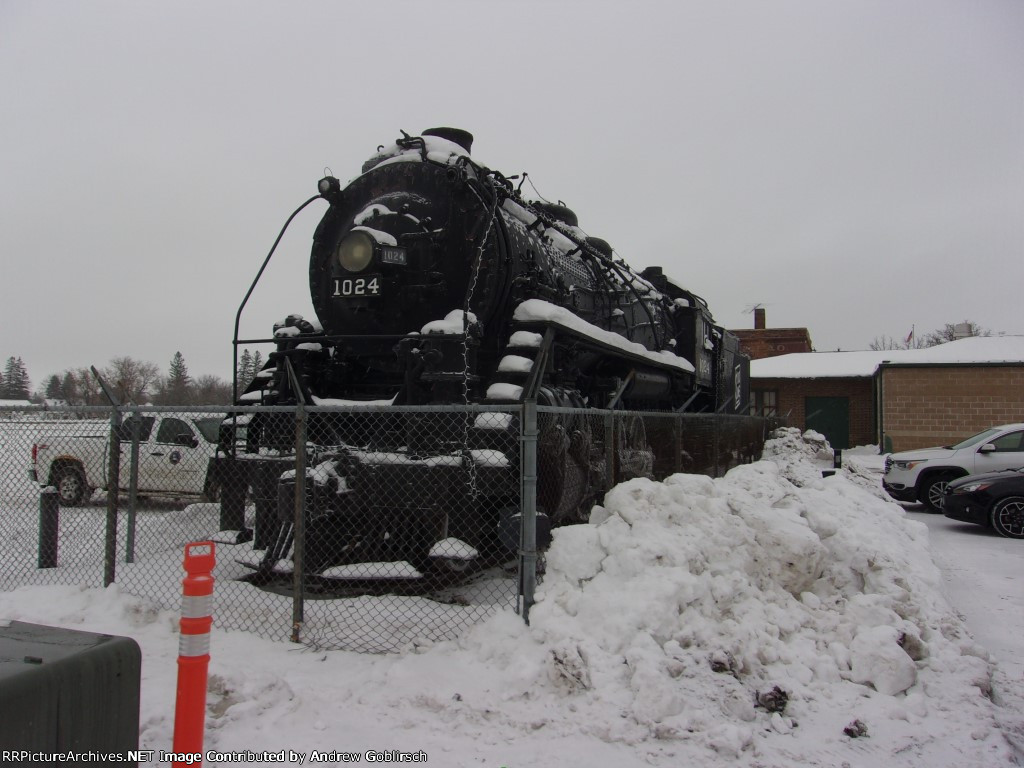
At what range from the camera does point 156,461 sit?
1030 centimetres

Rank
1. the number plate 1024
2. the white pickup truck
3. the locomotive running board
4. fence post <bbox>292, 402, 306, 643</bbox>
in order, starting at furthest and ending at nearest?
the white pickup truck
the number plate 1024
the locomotive running board
fence post <bbox>292, 402, 306, 643</bbox>

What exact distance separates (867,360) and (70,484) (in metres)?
26.0

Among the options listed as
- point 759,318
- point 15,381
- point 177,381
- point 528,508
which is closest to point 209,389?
point 177,381

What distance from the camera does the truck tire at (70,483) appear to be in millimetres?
10219

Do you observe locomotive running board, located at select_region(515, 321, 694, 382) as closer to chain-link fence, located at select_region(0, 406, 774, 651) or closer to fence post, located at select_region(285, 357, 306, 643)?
chain-link fence, located at select_region(0, 406, 774, 651)

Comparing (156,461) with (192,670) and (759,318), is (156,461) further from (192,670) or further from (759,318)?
(759,318)

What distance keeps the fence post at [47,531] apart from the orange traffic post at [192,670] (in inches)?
177

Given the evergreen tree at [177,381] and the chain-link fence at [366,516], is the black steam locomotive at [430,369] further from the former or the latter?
the evergreen tree at [177,381]

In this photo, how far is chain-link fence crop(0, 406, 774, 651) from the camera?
4.52m

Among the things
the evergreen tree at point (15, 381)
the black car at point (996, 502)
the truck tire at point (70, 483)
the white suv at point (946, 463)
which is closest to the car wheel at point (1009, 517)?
the black car at point (996, 502)

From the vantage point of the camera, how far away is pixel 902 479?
11.3 metres

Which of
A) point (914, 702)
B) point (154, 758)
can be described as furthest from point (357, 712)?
point (914, 702)

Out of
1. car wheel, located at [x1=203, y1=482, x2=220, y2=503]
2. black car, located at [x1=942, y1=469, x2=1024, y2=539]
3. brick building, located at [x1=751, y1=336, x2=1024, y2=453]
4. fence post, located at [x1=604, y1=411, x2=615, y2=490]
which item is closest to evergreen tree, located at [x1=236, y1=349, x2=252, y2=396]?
car wheel, located at [x1=203, y1=482, x2=220, y2=503]

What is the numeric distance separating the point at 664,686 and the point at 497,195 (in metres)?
4.16
